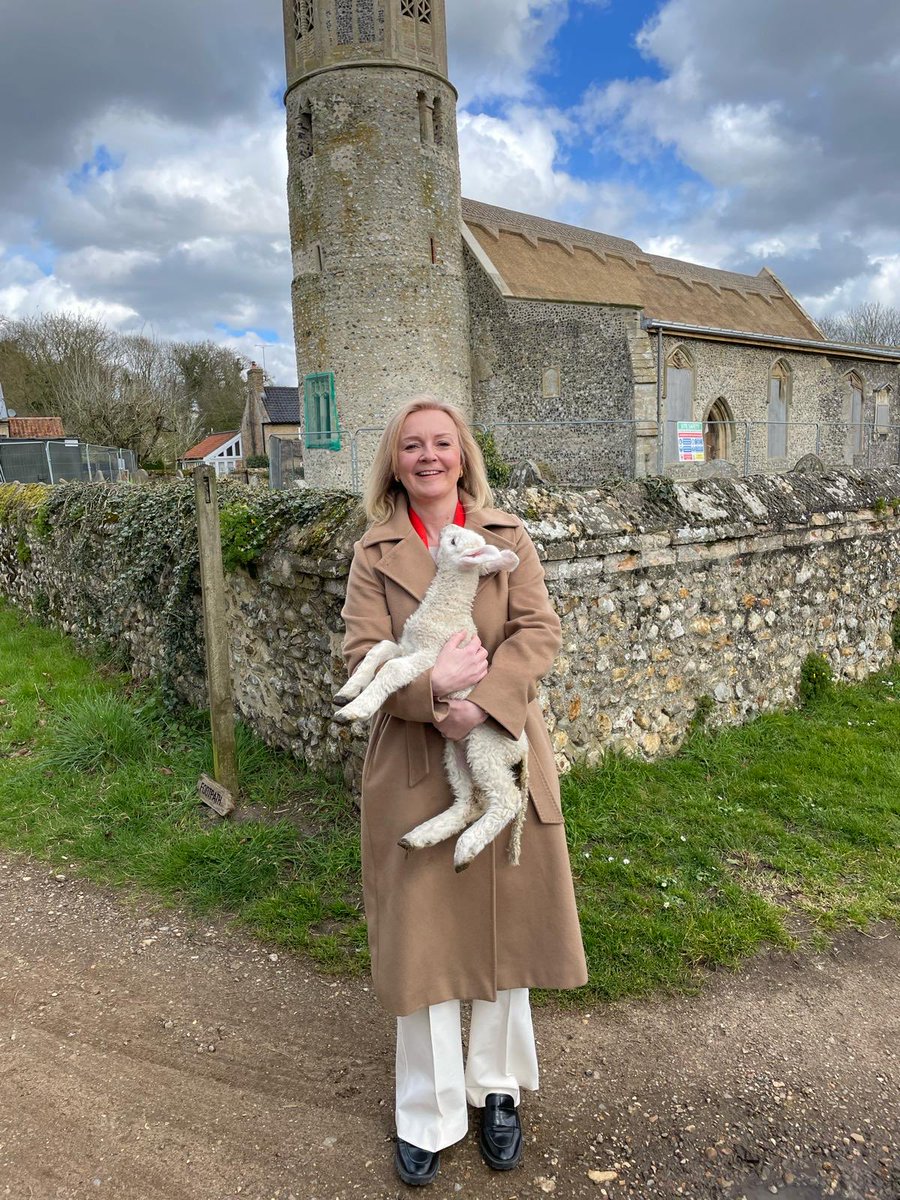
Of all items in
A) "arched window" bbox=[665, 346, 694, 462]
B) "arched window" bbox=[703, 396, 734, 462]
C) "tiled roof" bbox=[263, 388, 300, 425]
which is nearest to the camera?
"arched window" bbox=[665, 346, 694, 462]

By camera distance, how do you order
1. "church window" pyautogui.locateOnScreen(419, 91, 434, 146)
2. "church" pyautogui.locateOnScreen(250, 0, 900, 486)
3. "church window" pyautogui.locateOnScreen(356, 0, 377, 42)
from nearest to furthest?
1. "church window" pyautogui.locateOnScreen(356, 0, 377, 42)
2. "church" pyautogui.locateOnScreen(250, 0, 900, 486)
3. "church window" pyautogui.locateOnScreen(419, 91, 434, 146)

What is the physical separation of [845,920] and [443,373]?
22488 mm

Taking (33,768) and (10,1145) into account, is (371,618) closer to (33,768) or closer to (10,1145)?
(10,1145)

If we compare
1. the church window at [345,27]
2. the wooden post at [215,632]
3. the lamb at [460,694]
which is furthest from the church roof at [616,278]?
the lamb at [460,694]

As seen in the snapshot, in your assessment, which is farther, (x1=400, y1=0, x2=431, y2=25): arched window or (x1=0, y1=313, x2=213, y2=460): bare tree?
(x1=0, y1=313, x2=213, y2=460): bare tree

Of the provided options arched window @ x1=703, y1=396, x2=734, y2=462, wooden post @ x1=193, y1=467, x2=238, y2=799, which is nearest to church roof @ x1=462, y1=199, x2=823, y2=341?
arched window @ x1=703, y1=396, x2=734, y2=462

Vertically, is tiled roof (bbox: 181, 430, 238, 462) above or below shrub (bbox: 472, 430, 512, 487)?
above

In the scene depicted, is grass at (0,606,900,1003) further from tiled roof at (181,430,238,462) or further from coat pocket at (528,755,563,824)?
tiled roof at (181,430,238,462)

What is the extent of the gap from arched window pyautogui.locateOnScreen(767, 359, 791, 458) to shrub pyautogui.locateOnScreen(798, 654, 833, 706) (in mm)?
26735

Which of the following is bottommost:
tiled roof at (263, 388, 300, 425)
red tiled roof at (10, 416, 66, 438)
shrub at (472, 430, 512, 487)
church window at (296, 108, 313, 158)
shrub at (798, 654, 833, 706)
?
shrub at (798, 654, 833, 706)

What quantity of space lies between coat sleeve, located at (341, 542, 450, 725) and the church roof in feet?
78.4

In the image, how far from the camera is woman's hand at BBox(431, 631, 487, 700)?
2.12m

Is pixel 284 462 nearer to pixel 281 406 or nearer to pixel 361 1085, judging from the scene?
pixel 281 406

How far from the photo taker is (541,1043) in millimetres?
2805
